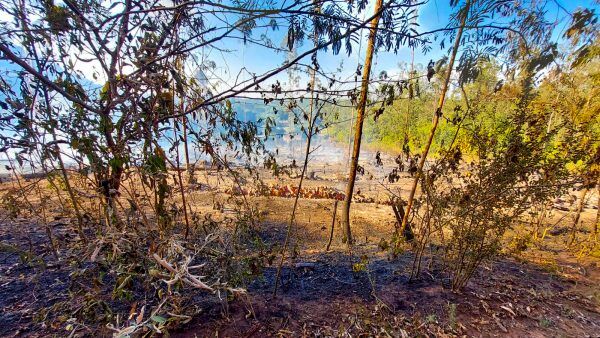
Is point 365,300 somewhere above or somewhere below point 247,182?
below

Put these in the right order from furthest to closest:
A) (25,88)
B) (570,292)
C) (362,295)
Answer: (570,292) < (362,295) < (25,88)

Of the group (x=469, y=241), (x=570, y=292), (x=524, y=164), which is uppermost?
(x=524, y=164)

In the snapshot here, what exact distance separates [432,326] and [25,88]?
364 cm

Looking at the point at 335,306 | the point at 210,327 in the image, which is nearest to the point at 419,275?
the point at 335,306

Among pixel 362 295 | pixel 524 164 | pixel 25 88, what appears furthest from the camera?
pixel 362 295

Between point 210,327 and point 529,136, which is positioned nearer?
point 210,327

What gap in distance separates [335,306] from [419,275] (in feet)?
3.76

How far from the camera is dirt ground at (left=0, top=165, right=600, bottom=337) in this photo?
6.62 ft

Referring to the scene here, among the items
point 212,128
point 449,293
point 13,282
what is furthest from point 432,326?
point 13,282

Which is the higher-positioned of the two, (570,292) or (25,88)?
(25,88)

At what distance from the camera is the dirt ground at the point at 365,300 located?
6.62 ft

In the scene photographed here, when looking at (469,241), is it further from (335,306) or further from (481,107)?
(335,306)

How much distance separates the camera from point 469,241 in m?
2.36

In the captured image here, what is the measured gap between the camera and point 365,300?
2445 millimetres
